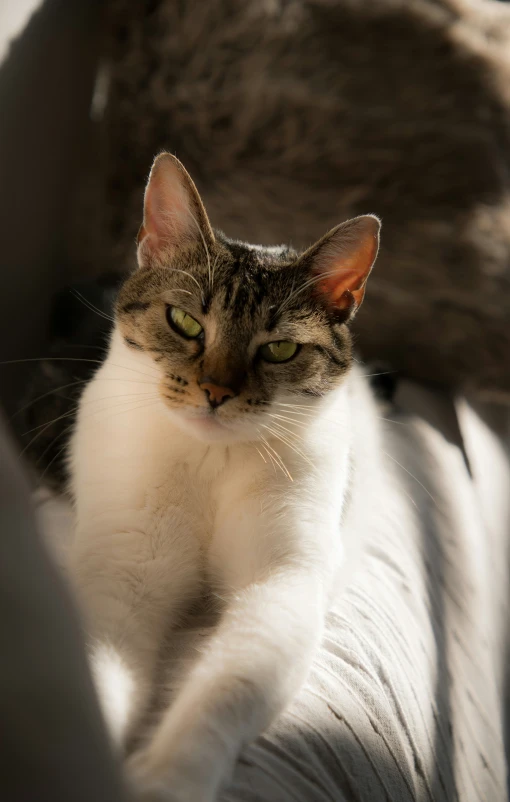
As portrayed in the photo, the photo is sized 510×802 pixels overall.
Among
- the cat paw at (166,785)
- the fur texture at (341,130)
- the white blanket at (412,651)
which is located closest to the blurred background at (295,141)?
the fur texture at (341,130)

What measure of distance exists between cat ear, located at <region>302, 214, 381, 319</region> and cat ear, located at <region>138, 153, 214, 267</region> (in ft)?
0.55

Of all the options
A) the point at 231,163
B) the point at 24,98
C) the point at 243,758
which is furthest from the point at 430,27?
the point at 243,758

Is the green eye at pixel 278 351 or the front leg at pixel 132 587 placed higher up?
the green eye at pixel 278 351

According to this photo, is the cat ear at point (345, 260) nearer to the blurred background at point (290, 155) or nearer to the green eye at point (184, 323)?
the green eye at point (184, 323)

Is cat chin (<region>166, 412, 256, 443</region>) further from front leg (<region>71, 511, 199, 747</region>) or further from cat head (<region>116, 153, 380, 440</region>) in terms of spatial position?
front leg (<region>71, 511, 199, 747</region>)

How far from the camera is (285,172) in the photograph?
1604 millimetres

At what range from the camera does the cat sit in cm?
87

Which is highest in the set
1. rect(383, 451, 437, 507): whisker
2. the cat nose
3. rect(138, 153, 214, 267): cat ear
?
rect(138, 153, 214, 267): cat ear

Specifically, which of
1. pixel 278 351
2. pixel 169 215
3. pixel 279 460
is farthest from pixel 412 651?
pixel 169 215

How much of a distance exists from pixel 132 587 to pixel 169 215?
0.54m

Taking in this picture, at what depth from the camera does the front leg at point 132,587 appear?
Result: 2.57 feet

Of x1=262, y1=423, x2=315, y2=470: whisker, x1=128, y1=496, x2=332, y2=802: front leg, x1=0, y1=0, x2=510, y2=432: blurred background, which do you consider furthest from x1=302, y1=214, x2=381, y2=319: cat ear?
x1=0, y1=0, x2=510, y2=432: blurred background

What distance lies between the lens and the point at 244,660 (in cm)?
73

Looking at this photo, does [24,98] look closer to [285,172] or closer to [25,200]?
[25,200]
